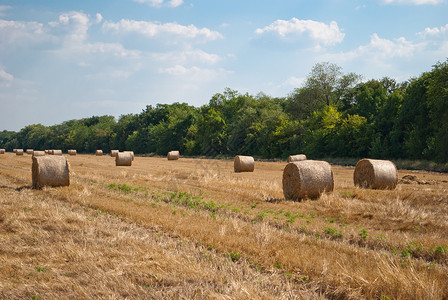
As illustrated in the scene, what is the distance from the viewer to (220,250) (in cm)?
666

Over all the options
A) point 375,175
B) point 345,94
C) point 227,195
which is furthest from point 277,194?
point 345,94

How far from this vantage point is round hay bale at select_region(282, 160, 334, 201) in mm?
12914

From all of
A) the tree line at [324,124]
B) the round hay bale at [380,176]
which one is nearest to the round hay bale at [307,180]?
the round hay bale at [380,176]

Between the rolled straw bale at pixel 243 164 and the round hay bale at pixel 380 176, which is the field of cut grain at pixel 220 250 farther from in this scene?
the rolled straw bale at pixel 243 164

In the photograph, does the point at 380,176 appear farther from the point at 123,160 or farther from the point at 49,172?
the point at 123,160

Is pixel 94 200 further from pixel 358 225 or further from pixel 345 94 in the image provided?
pixel 345 94

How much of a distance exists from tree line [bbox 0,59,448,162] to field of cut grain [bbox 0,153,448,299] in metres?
24.3

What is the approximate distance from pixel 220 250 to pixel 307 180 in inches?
280

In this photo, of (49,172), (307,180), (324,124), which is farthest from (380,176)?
(324,124)

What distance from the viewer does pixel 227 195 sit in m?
13.8

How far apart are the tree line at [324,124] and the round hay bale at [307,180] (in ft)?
70.0

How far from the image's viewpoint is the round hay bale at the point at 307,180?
1291 centimetres

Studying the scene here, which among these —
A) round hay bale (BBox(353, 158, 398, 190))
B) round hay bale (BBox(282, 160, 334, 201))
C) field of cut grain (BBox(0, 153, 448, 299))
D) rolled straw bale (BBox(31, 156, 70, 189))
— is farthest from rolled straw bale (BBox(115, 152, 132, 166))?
round hay bale (BBox(353, 158, 398, 190))

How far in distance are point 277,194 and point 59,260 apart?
387 inches
